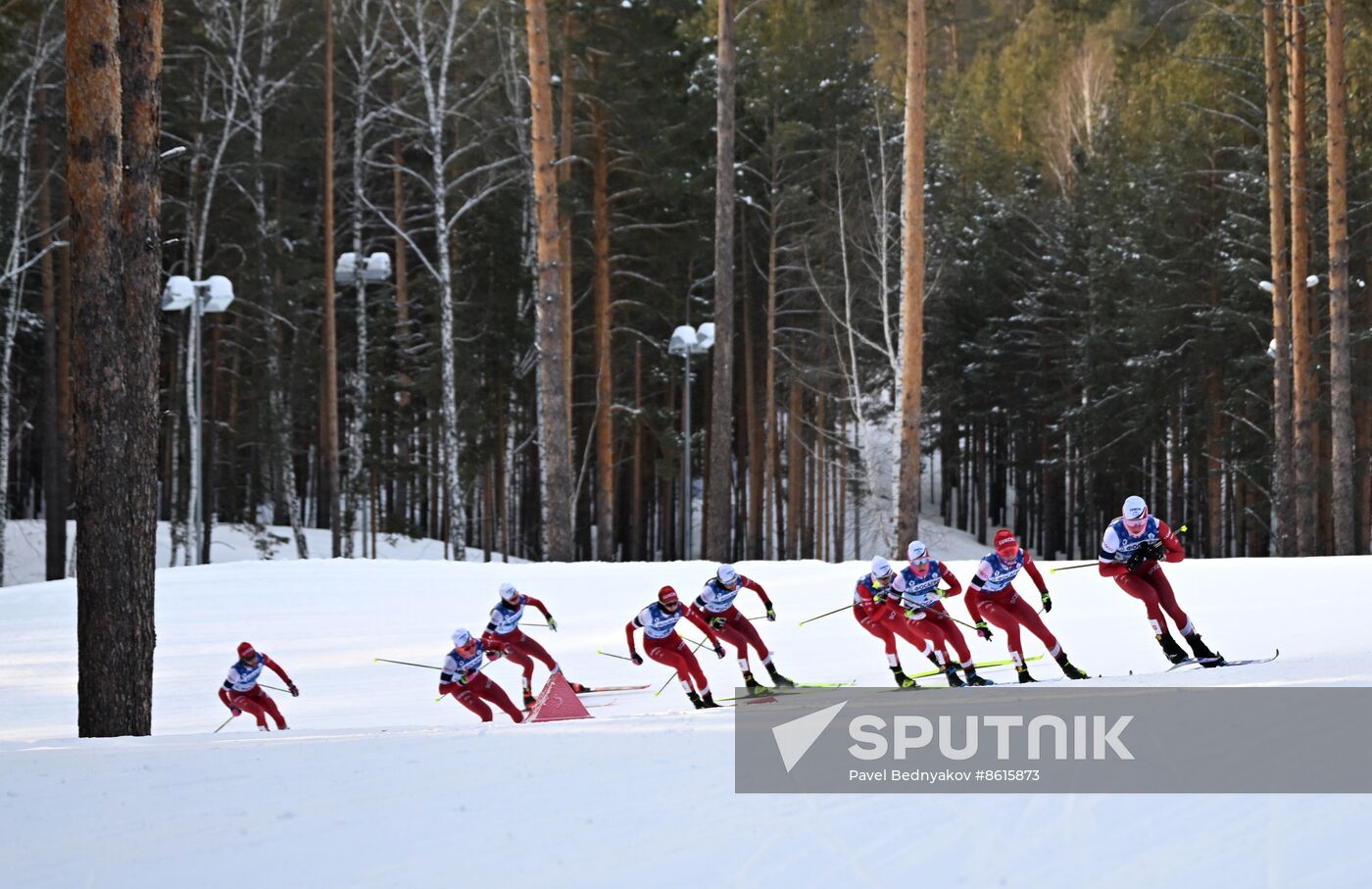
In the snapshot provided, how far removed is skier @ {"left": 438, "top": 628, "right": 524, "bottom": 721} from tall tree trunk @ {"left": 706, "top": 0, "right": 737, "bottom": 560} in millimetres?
8804

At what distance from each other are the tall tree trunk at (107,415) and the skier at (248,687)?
3516mm

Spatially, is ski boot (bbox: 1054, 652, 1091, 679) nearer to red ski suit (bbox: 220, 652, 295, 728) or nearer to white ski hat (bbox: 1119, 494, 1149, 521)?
white ski hat (bbox: 1119, 494, 1149, 521)

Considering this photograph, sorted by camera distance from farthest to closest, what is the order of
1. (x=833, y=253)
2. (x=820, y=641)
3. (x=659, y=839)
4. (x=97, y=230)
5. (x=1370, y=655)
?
(x=833, y=253) → (x=820, y=641) → (x=1370, y=655) → (x=97, y=230) → (x=659, y=839)

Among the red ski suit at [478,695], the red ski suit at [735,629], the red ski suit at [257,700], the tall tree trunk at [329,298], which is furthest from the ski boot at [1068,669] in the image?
the tall tree trunk at [329,298]

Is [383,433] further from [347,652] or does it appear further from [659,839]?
[659,839]

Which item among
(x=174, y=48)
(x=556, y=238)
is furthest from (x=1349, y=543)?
(x=174, y=48)

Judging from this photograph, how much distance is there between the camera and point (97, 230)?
917 cm

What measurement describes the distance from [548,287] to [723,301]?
328 cm

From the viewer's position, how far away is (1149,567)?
11695 millimetres

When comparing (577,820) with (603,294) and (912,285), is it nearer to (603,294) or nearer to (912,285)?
(912,285)

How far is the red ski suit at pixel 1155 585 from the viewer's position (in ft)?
37.7

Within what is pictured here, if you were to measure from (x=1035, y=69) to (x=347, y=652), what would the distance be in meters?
44.1

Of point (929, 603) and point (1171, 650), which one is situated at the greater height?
point (929, 603)

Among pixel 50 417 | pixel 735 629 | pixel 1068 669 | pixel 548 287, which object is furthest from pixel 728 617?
pixel 50 417
